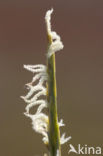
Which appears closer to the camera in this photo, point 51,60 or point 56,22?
point 51,60

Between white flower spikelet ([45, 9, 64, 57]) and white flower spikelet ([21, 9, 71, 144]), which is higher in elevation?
white flower spikelet ([45, 9, 64, 57])

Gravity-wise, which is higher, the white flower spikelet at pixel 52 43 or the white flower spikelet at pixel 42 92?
the white flower spikelet at pixel 52 43

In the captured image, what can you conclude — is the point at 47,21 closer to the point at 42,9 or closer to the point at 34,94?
the point at 34,94

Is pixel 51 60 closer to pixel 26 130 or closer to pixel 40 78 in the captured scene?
pixel 40 78

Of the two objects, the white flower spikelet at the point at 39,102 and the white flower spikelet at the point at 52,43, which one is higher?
the white flower spikelet at the point at 52,43

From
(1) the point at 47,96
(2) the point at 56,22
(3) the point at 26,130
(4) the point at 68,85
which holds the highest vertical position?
(2) the point at 56,22

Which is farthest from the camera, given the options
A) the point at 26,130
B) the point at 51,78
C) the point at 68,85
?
the point at 68,85

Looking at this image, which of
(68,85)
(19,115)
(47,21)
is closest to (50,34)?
(47,21)

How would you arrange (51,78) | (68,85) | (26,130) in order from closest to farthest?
(51,78) → (26,130) → (68,85)

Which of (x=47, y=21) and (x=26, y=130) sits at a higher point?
(x=26, y=130)
